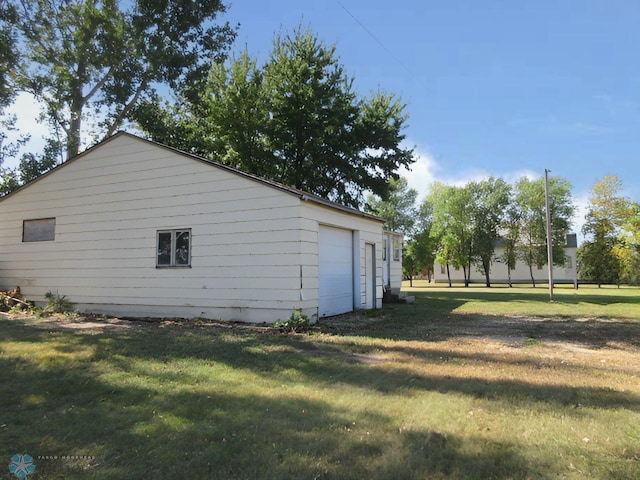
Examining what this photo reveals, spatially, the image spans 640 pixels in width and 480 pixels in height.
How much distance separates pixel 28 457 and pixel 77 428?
21.6 inches

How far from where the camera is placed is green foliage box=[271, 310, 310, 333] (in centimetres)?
894

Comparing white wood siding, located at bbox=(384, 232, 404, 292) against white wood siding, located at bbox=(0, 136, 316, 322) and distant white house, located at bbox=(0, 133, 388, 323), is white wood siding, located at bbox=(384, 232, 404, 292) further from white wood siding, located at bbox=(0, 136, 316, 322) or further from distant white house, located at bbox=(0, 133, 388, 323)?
white wood siding, located at bbox=(0, 136, 316, 322)

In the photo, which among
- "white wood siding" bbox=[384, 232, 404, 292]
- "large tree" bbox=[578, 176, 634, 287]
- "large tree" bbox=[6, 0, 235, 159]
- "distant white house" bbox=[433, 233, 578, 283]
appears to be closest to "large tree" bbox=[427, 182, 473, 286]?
"distant white house" bbox=[433, 233, 578, 283]

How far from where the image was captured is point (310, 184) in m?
21.8

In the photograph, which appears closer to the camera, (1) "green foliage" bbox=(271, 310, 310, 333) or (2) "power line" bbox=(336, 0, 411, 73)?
(1) "green foliage" bbox=(271, 310, 310, 333)

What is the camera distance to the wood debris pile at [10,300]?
12.5 metres

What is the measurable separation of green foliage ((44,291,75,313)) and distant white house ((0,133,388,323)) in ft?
0.62

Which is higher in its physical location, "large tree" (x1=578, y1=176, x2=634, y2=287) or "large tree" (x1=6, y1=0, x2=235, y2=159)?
"large tree" (x1=6, y1=0, x2=235, y2=159)

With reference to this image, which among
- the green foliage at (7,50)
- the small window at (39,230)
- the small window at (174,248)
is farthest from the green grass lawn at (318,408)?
the green foliage at (7,50)

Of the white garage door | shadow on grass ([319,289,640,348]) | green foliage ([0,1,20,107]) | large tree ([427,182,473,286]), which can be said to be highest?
green foliage ([0,1,20,107])

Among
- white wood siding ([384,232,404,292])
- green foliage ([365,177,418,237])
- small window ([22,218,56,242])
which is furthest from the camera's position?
green foliage ([365,177,418,237])

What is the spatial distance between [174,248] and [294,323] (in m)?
4.16

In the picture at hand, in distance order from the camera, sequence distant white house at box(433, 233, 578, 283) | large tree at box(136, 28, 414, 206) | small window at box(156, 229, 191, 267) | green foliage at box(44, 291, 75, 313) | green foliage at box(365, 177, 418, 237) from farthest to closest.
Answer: green foliage at box(365, 177, 418, 237) → distant white house at box(433, 233, 578, 283) → large tree at box(136, 28, 414, 206) → green foliage at box(44, 291, 75, 313) → small window at box(156, 229, 191, 267)

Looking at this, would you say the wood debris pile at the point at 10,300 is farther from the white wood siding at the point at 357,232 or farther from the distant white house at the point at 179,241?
the white wood siding at the point at 357,232
